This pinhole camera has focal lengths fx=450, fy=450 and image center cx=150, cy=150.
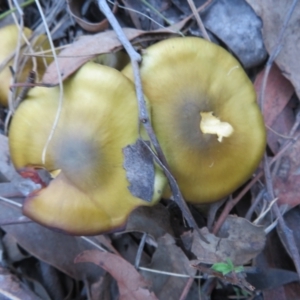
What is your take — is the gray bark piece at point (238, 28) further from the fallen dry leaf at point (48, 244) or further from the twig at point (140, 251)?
the fallen dry leaf at point (48, 244)

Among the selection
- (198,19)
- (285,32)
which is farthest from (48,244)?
(285,32)

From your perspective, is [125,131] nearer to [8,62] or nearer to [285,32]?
[8,62]

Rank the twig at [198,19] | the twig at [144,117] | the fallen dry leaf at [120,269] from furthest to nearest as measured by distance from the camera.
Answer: the twig at [198,19] < the fallen dry leaf at [120,269] < the twig at [144,117]

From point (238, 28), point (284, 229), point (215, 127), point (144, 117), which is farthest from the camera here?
point (238, 28)

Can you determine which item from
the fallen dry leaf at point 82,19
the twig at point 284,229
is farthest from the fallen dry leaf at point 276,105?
the fallen dry leaf at point 82,19

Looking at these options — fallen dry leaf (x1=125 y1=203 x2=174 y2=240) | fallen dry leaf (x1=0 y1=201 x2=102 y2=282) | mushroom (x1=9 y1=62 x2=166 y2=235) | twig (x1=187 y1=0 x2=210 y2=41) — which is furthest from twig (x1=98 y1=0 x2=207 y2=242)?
fallen dry leaf (x1=0 y1=201 x2=102 y2=282)

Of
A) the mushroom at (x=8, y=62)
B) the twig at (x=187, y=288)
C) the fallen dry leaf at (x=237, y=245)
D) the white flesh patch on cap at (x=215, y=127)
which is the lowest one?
the twig at (x=187, y=288)
